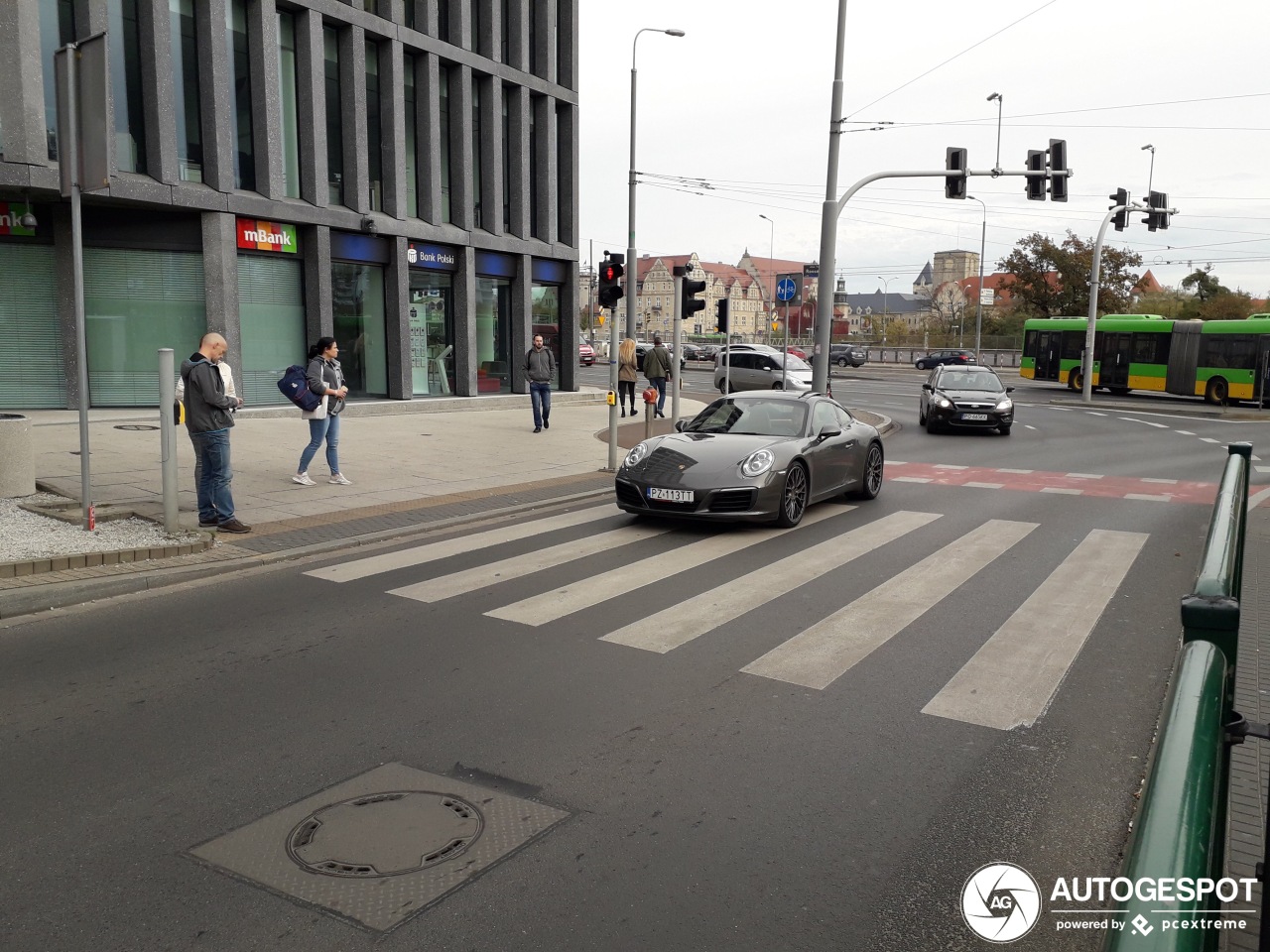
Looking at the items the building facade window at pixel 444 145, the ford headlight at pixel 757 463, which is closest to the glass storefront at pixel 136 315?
the building facade window at pixel 444 145

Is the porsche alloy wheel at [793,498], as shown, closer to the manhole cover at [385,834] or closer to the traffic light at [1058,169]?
the manhole cover at [385,834]

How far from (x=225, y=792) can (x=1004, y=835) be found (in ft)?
10.4

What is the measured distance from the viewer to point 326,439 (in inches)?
472

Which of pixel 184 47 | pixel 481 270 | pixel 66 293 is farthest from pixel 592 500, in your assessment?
pixel 481 270

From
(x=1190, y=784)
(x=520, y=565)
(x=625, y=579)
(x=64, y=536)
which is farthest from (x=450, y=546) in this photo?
(x=1190, y=784)

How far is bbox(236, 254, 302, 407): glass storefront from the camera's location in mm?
20609

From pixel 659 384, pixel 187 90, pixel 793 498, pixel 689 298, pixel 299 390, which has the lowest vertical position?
pixel 793 498

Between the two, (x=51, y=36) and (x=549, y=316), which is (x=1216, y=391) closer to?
(x=549, y=316)

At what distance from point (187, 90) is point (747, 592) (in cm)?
1739

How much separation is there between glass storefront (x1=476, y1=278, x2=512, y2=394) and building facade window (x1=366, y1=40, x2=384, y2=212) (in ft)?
12.8

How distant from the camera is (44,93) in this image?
17047mm

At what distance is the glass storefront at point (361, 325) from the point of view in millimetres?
22766

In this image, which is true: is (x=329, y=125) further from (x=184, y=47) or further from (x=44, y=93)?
(x=44, y=93)
